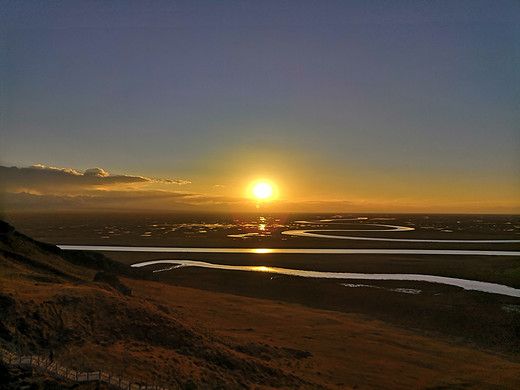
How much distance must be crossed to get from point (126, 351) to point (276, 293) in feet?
72.8

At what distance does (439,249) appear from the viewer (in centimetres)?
6950

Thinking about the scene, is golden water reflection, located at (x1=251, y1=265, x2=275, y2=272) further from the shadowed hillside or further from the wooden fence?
the wooden fence

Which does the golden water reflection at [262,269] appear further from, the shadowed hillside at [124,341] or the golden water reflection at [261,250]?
the shadowed hillside at [124,341]

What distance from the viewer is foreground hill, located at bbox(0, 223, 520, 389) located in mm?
13859

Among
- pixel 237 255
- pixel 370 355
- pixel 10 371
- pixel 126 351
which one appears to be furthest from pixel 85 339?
pixel 237 255

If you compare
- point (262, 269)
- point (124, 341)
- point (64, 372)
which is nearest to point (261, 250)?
point (262, 269)

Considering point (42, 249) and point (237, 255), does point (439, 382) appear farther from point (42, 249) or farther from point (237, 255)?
point (237, 255)

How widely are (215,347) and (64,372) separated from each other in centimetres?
664

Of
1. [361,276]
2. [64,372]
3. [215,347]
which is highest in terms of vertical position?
[64,372]

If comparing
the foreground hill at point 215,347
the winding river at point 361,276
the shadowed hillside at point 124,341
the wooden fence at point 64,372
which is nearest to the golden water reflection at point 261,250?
the winding river at point 361,276

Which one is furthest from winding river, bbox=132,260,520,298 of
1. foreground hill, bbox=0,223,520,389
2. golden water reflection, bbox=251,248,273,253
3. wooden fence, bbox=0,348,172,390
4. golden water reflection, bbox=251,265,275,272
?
wooden fence, bbox=0,348,172,390

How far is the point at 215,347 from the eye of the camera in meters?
16.7

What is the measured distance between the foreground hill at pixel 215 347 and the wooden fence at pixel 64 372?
18.7 inches

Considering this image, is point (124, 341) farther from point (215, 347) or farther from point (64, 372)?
point (215, 347)
